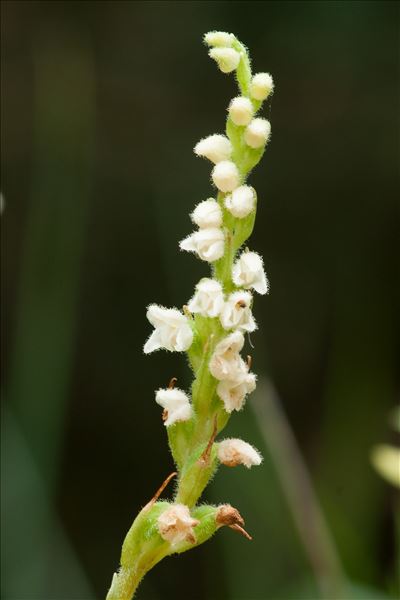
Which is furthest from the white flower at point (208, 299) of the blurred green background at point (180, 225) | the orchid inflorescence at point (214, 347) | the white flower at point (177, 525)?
the blurred green background at point (180, 225)

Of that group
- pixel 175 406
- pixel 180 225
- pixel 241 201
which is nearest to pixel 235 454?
pixel 175 406

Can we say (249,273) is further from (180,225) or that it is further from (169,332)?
(180,225)

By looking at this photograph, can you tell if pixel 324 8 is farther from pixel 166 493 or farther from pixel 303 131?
pixel 166 493

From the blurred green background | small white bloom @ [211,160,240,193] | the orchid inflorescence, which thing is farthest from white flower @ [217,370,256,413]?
the blurred green background

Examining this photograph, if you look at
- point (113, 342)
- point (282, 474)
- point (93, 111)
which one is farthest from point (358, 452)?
point (282, 474)

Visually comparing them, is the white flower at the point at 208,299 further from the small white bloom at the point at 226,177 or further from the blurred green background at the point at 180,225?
the blurred green background at the point at 180,225

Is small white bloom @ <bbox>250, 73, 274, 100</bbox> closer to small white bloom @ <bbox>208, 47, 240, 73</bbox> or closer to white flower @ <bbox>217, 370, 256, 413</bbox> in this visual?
small white bloom @ <bbox>208, 47, 240, 73</bbox>
